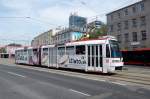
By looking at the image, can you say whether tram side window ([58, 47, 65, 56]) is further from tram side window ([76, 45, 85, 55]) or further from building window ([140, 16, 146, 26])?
building window ([140, 16, 146, 26])

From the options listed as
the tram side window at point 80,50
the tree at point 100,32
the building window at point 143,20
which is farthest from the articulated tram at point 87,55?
the tree at point 100,32

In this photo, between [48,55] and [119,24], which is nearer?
[48,55]

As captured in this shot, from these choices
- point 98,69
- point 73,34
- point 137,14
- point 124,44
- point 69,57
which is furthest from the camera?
point 73,34

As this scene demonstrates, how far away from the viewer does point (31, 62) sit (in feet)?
133

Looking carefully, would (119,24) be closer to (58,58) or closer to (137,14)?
(137,14)

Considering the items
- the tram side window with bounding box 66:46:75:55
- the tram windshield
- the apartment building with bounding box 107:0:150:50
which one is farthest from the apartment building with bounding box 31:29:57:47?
the tram windshield

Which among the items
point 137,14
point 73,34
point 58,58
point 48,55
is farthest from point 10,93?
point 73,34

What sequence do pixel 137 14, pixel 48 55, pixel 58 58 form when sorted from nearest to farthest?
pixel 58 58
pixel 48 55
pixel 137 14

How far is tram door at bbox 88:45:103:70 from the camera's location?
73.6 ft

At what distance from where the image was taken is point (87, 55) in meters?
24.1

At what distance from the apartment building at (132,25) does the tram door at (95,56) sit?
1417 inches

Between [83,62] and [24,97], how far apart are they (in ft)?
44.9

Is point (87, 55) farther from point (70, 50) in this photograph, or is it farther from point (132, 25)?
point (132, 25)

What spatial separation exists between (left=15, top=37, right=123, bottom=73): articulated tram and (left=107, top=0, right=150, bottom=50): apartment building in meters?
30.7
